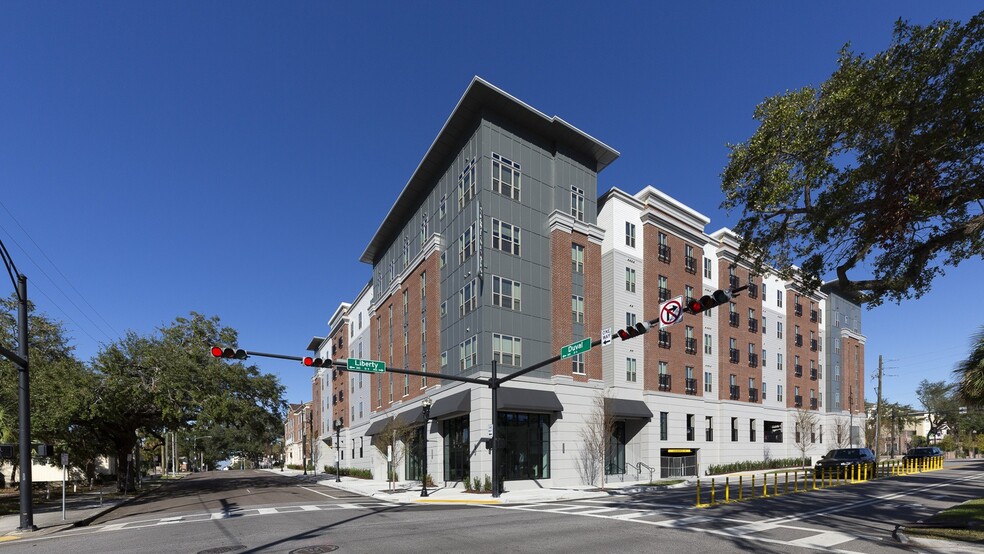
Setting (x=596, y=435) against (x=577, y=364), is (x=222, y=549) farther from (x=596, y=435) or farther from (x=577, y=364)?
(x=577, y=364)

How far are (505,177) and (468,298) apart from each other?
24.7 feet

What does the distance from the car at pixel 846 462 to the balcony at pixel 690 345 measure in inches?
426

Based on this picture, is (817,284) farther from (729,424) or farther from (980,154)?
(729,424)

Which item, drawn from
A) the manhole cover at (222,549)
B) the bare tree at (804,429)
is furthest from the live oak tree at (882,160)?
the bare tree at (804,429)

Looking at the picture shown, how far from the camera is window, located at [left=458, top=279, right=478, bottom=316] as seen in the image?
33.2 m

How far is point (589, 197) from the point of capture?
38.4 meters

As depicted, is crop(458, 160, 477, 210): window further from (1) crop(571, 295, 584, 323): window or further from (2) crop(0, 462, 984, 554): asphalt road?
(2) crop(0, 462, 984, 554): asphalt road

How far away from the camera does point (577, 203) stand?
123 feet

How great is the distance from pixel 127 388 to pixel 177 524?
62.4ft

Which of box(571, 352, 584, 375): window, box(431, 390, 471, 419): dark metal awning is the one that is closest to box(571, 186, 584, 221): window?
box(571, 352, 584, 375): window

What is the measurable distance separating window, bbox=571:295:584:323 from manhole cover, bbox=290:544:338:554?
24546 mm

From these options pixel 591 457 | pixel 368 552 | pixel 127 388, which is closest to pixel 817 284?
pixel 368 552

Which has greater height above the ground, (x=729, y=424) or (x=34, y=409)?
(x=34, y=409)

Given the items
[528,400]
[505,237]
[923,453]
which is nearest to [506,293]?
[505,237]
